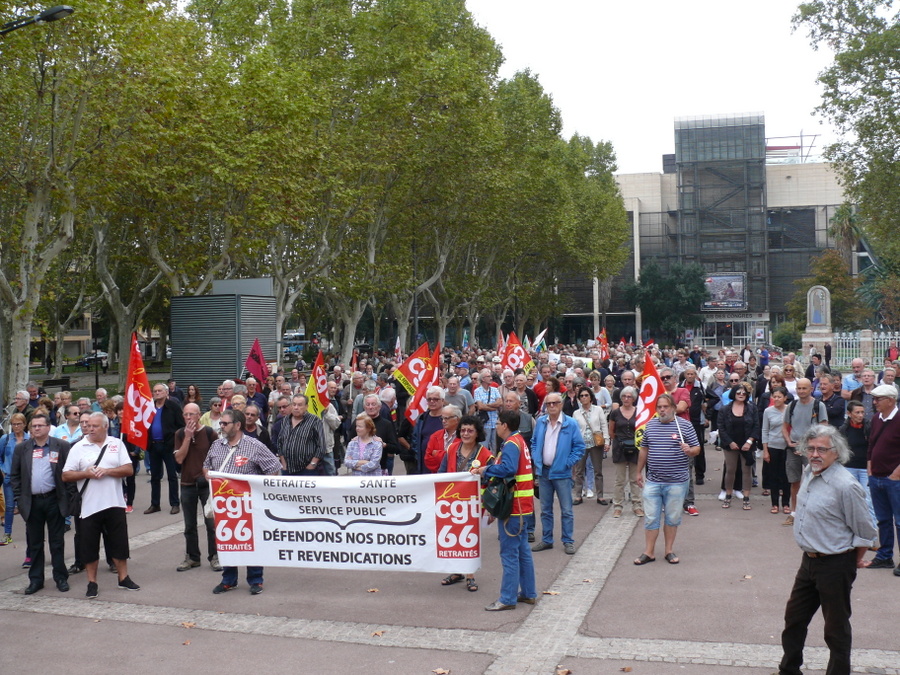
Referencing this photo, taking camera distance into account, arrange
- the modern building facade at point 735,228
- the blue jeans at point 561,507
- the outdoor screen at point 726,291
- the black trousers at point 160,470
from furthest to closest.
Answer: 1. the modern building facade at point 735,228
2. the outdoor screen at point 726,291
3. the black trousers at point 160,470
4. the blue jeans at point 561,507

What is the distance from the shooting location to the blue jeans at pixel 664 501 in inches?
348

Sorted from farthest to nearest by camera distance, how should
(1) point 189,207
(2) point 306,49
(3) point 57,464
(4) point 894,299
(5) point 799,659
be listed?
(4) point 894,299, (2) point 306,49, (1) point 189,207, (3) point 57,464, (5) point 799,659

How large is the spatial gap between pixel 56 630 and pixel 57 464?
1.87 metres

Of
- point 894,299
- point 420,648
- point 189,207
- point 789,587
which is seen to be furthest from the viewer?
point 894,299

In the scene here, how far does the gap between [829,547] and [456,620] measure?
2.97 meters

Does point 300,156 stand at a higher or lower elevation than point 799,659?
higher

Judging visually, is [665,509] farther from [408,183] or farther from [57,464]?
[408,183]

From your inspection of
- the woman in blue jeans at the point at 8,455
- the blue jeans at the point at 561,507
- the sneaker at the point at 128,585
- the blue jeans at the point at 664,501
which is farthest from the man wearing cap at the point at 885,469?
the woman in blue jeans at the point at 8,455

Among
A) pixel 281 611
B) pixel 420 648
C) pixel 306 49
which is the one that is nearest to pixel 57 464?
pixel 281 611

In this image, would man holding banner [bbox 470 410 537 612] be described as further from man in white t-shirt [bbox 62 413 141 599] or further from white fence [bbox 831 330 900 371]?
white fence [bbox 831 330 900 371]

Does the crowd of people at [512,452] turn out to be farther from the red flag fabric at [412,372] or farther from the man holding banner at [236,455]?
the red flag fabric at [412,372]

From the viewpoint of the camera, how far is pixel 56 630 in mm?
7262

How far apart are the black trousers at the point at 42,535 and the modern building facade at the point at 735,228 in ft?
254

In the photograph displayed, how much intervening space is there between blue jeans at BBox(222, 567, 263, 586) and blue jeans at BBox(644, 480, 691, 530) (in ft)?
12.1
